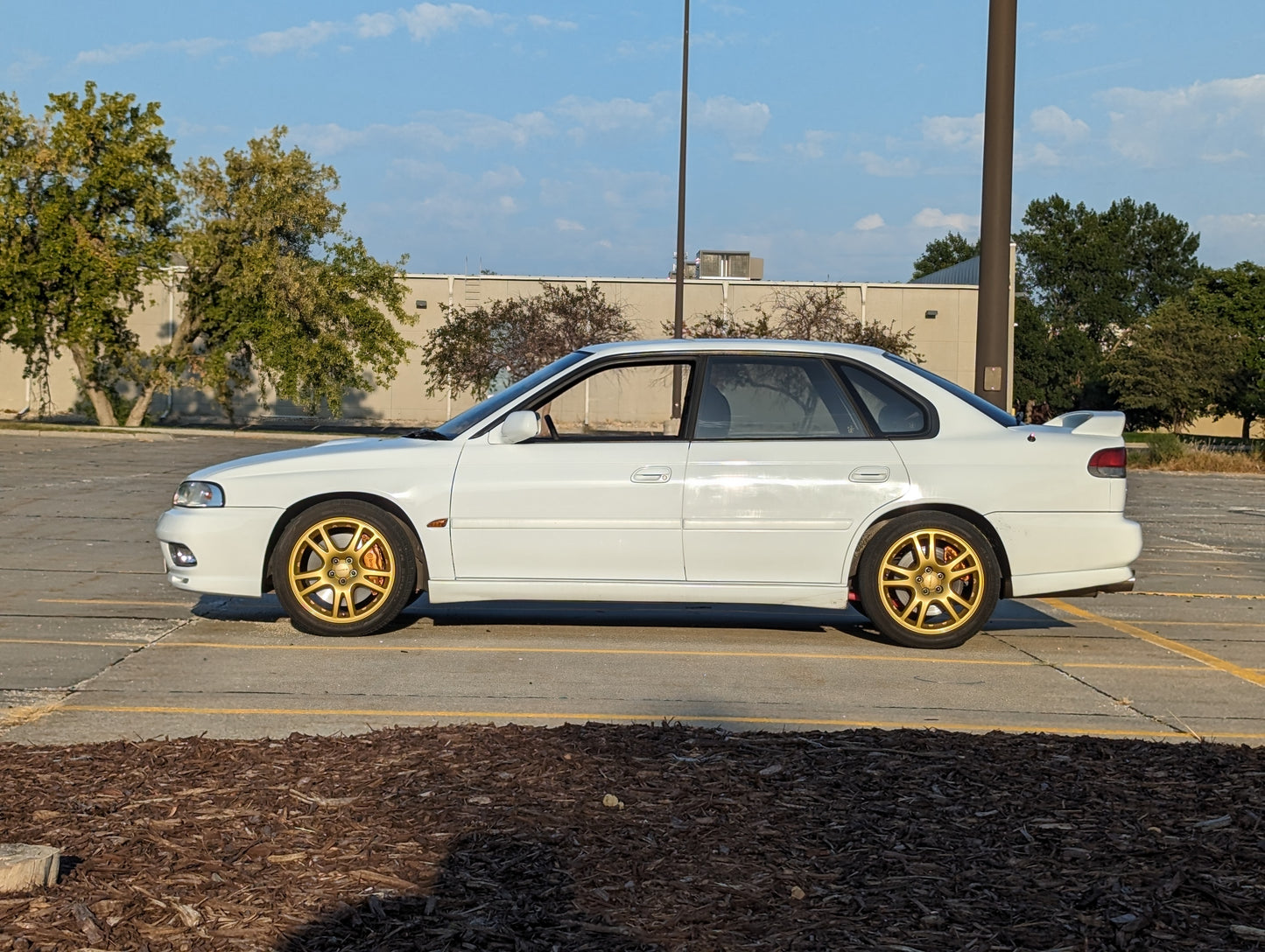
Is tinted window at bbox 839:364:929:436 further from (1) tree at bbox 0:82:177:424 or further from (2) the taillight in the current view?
(1) tree at bbox 0:82:177:424

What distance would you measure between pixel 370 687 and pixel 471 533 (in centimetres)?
151

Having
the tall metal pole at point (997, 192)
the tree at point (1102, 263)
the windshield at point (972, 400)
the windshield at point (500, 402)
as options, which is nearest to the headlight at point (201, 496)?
the windshield at point (500, 402)

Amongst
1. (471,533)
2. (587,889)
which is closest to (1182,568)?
(471,533)

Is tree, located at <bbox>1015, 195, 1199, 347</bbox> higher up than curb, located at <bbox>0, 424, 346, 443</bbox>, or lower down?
higher up

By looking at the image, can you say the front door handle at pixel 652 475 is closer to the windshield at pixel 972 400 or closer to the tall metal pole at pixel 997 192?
the windshield at pixel 972 400

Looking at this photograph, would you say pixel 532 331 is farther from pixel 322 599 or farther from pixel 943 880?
pixel 943 880

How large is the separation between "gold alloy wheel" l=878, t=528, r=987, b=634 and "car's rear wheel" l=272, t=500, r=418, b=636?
2761 millimetres

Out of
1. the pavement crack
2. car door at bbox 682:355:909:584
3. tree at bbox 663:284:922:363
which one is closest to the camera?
the pavement crack

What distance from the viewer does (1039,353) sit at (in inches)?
3344

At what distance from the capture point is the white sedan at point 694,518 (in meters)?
8.03

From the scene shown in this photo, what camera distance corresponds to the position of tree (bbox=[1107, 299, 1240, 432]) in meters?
62.4

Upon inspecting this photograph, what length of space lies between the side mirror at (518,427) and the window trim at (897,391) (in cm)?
184

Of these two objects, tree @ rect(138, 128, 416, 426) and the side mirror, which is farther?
tree @ rect(138, 128, 416, 426)

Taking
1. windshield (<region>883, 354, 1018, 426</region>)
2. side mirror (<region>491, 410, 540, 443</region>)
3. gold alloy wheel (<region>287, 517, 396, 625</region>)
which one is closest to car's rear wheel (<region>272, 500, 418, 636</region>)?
gold alloy wheel (<region>287, 517, 396, 625</region>)
